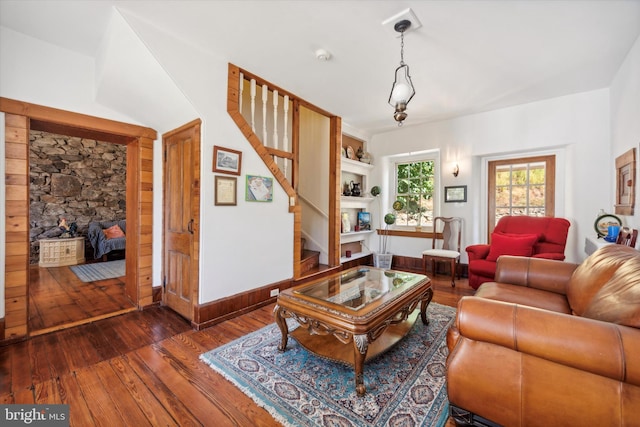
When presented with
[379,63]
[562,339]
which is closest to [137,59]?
[379,63]

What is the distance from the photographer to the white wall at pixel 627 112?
2.34 meters

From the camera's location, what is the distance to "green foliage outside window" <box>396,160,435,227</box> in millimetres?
4855

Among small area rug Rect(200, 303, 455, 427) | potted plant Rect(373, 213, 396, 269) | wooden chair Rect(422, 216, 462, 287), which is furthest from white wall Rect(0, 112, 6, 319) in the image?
wooden chair Rect(422, 216, 462, 287)

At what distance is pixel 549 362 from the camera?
1.12 metres

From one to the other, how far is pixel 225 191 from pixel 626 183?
3.95 meters

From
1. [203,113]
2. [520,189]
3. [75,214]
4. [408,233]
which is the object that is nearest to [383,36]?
[203,113]

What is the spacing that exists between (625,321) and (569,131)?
11.6 feet

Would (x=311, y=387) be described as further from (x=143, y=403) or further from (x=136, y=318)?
(x=136, y=318)

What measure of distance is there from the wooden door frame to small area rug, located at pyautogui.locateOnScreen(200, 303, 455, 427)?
1627 mm

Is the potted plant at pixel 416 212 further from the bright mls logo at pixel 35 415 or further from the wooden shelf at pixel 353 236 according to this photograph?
the bright mls logo at pixel 35 415

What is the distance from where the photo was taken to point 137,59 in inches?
91.2

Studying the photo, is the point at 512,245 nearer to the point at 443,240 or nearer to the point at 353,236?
the point at 443,240

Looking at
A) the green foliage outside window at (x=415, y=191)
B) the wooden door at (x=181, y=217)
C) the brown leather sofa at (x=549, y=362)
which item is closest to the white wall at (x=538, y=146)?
the green foliage outside window at (x=415, y=191)

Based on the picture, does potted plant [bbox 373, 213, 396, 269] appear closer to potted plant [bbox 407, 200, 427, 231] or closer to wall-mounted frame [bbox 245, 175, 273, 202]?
potted plant [bbox 407, 200, 427, 231]
